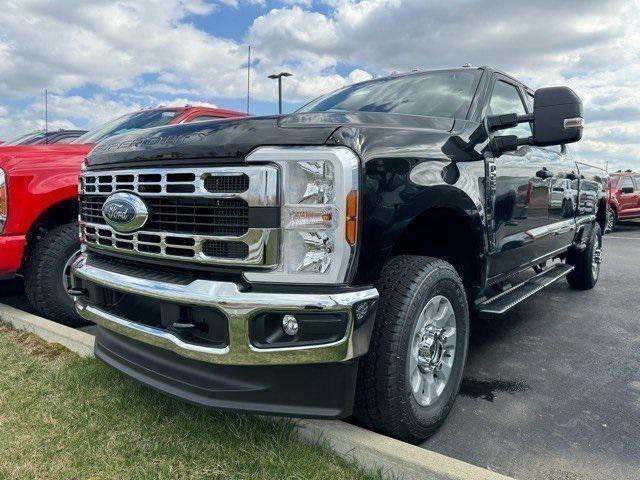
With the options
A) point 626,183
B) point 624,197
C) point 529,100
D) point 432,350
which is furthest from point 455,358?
point 626,183

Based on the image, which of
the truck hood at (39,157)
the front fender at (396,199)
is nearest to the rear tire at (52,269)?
the truck hood at (39,157)

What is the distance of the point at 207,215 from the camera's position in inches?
82.7

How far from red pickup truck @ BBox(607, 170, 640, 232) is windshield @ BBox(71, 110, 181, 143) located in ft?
45.2

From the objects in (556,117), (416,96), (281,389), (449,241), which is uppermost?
(416,96)

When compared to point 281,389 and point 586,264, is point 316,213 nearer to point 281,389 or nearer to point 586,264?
point 281,389

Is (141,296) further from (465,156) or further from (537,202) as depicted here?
(537,202)

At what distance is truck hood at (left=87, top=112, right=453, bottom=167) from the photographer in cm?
204

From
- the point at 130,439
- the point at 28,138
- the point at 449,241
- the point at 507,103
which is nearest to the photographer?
the point at 130,439

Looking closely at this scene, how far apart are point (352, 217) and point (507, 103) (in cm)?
231

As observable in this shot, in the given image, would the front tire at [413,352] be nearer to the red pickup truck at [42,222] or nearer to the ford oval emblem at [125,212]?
the ford oval emblem at [125,212]

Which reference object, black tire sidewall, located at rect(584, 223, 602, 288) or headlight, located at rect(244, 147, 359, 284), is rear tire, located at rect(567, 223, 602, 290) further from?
headlight, located at rect(244, 147, 359, 284)

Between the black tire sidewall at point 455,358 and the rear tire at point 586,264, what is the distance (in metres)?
3.49

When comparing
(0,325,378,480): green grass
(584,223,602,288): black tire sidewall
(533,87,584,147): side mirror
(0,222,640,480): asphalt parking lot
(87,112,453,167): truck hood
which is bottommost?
(0,222,640,480): asphalt parking lot

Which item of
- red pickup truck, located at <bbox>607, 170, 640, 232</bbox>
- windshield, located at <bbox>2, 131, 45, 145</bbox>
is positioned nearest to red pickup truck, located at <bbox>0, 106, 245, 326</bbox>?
windshield, located at <bbox>2, 131, 45, 145</bbox>
